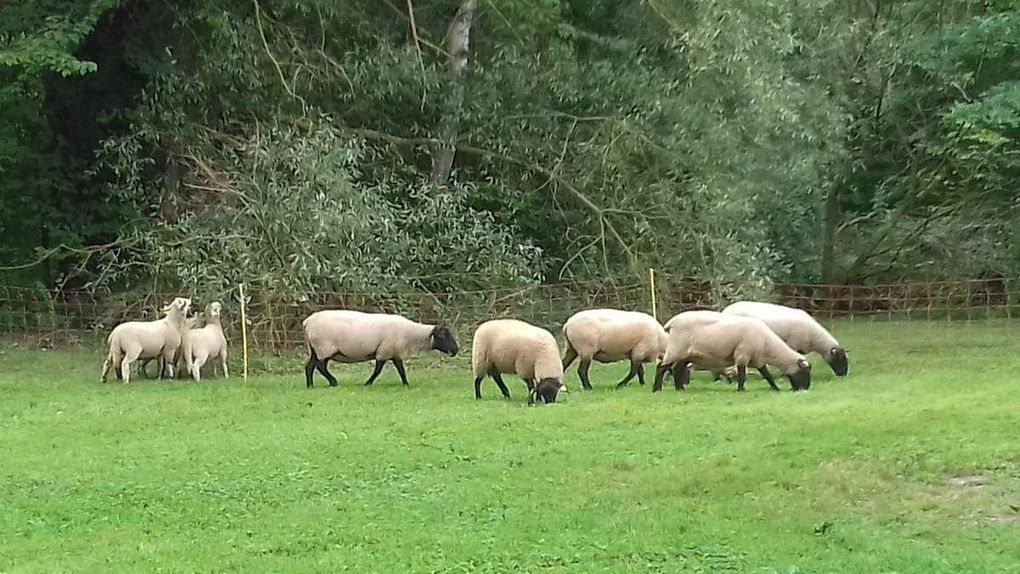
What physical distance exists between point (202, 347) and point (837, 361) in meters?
7.08

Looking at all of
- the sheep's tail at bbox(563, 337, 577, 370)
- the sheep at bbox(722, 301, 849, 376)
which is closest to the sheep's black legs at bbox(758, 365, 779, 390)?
the sheep at bbox(722, 301, 849, 376)

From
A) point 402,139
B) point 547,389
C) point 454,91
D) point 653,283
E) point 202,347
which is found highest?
point 454,91

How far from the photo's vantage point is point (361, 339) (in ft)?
42.4

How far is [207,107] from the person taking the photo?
1802cm

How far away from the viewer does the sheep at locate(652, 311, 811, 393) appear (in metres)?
12.1

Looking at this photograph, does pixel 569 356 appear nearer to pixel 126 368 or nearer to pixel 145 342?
pixel 145 342

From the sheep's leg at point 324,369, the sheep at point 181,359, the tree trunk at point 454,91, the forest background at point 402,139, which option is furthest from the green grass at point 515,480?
the tree trunk at point 454,91

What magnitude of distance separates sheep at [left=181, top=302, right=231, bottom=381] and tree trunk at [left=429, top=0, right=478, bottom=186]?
5.30 meters

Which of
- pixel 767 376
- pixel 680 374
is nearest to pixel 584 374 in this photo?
pixel 680 374

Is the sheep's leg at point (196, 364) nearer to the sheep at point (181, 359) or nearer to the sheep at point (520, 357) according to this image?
the sheep at point (181, 359)

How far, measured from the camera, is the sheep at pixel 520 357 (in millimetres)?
11297

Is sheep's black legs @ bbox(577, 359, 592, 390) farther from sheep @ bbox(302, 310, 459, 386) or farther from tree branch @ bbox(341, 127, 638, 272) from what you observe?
tree branch @ bbox(341, 127, 638, 272)

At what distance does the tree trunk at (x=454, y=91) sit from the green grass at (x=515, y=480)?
7.16 m

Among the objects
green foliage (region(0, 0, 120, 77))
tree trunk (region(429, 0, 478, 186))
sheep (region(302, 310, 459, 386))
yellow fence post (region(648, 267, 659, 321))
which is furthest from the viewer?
tree trunk (region(429, 0, 478, 186))
